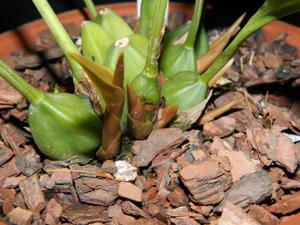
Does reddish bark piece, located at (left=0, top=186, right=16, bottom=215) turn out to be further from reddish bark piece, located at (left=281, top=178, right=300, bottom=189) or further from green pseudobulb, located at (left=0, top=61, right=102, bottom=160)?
reddish bark piece, located at (left=281, top=178, right=300, bottom=189)

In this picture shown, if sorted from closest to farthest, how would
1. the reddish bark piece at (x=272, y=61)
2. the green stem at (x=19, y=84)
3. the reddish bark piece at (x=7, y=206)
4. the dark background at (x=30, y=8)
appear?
the green stem at (x=19, y=84), the reddish bark piece at (x=7, y=206), the reddish bark piece at (x=272, y=61), the dark background at (x=30, y=8)

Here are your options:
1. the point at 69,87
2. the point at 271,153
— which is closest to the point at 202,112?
the point at 271,153

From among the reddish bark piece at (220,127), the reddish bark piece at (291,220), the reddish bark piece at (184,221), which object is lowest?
the reddish bark piece at (291,220)

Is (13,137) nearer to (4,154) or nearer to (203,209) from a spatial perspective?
(4,154)

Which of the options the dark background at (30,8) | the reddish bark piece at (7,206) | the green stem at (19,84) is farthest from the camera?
the dark background at (30,8)

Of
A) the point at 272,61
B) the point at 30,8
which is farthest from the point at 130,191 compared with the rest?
the point at 30,8

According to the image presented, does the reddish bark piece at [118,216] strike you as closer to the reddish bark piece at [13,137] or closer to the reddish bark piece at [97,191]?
the reddish bark piece at [97,191]

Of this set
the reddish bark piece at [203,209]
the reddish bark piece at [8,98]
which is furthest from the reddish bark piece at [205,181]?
the reddish bark piece at [8,98]

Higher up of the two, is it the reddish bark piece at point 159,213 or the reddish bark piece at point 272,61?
Result: the reddish bark piece at point 159,213
